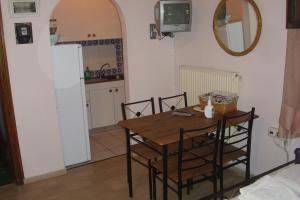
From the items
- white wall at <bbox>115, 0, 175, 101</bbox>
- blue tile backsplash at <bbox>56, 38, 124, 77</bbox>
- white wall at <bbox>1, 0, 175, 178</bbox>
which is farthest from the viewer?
blue tile backsplash at <bbox>56, 38, 124, 77</bbox>

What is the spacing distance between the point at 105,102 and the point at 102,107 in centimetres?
9

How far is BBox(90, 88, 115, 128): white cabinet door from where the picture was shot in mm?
5006

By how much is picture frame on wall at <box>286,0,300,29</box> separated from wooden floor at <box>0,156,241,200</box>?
67.5 inches

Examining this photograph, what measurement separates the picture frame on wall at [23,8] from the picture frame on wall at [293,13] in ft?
7.68

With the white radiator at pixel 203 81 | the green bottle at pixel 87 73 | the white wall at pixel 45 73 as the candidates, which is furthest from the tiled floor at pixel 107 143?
the white radiator at pixel 203 81

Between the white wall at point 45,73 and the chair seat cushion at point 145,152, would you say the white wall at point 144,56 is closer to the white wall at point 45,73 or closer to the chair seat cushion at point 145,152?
the white wall at point 45,73

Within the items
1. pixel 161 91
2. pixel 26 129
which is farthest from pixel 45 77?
pixel 161 91

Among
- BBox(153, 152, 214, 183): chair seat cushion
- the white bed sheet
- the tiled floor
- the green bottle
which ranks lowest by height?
the tiled floor

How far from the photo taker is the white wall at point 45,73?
11.2 ft

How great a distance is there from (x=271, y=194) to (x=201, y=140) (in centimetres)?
155

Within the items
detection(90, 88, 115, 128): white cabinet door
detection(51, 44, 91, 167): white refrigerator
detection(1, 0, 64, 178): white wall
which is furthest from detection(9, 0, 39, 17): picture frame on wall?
detection(90, 88, 115, 128): white cabinet door

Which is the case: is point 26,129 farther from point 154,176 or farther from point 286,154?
point 286,154

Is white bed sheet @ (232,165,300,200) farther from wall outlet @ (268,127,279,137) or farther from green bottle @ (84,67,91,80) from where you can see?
green bottle @ (84,67,91,80)

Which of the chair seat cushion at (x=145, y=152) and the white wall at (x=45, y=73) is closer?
the chair seat cushion at (x=145, y=152)
